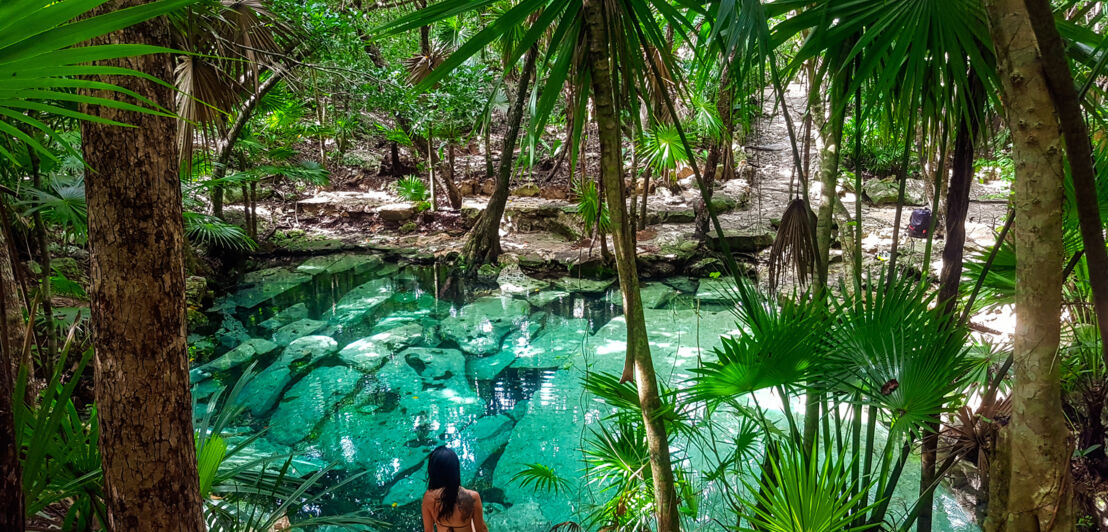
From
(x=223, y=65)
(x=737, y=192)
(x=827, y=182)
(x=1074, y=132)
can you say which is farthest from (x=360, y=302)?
(x=1074, y=132)

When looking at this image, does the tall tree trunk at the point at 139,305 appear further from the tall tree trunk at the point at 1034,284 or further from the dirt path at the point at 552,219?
the dirt path at the point at 552,219

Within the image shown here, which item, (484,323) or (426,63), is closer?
(484,323)

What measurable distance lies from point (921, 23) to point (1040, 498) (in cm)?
123

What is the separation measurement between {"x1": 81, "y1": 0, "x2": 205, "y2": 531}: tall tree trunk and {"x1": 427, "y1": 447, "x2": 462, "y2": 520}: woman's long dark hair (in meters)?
1.10

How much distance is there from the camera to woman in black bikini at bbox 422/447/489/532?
250 centimetres

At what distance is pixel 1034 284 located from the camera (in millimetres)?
1234

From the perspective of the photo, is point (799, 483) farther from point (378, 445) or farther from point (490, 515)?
point (378, 445)

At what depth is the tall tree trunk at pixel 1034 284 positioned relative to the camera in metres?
1.18

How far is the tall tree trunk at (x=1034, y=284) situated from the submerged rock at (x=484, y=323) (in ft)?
17.5

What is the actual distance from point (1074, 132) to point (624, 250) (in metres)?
1.06

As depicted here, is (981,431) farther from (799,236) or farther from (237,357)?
(237,357)

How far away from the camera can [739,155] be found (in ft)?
40.6

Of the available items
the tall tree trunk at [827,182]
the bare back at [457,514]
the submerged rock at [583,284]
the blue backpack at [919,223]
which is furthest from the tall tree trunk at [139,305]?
the blue backpack at [919,223]

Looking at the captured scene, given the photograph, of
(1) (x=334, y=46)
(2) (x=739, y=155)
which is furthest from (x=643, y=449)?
(2) (x=739, y=155)
